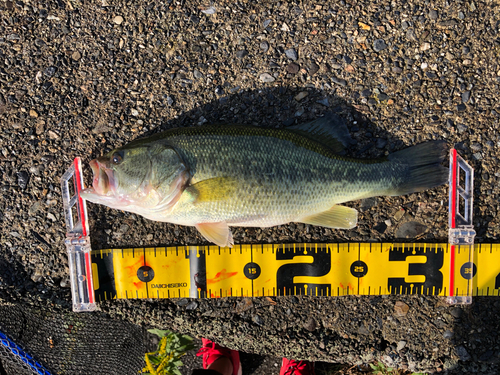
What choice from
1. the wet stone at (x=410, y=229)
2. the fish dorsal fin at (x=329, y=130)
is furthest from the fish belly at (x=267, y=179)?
the wet stone at (x=410, y=229)

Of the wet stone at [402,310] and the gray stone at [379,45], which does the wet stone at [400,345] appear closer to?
the wet stone at [402,310]

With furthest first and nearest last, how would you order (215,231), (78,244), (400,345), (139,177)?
(400,345) < (78,244) < (215,231) < (139,177)

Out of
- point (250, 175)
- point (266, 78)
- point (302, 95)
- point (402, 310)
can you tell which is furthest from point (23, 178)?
point (402, 310)

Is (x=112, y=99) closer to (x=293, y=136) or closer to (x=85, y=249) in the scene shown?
(x=85, y=249)

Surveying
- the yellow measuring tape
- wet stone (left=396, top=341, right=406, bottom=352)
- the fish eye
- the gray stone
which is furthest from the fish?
wet stone (left=396, top=341, right=406, bottom=352)

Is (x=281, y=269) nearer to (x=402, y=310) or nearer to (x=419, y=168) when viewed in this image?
(x=402, y=310)

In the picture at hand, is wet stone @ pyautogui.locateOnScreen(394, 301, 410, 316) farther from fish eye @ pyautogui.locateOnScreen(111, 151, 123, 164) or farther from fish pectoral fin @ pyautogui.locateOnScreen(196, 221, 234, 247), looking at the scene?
fish eye @ pyautogui.locateOnScreen(111, 151, 123, 164)

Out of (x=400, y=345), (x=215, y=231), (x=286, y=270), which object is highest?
(x=215, y=231)
